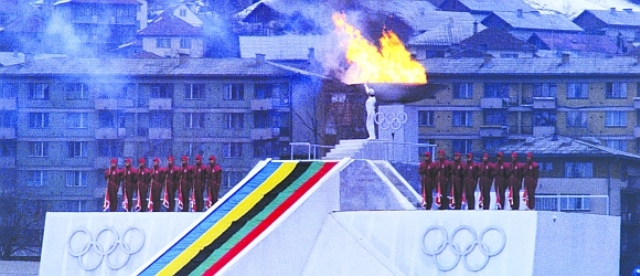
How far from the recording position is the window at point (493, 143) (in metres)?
83.4

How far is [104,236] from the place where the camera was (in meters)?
39.2

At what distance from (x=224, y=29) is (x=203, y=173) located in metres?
59.4

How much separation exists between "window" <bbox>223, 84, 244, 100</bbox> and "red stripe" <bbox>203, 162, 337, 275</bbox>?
42.5m

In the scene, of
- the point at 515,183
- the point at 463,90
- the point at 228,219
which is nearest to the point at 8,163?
the point at 463,90

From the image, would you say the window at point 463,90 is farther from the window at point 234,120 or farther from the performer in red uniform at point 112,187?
the performer in red uniform at point 112,187

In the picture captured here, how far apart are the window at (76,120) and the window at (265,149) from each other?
7080mm

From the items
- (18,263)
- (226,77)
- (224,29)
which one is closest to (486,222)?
(18,263)

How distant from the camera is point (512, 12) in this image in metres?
116

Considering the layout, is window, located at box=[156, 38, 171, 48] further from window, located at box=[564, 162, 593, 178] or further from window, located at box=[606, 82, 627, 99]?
window, located at box=[564, 162, 593, 178]

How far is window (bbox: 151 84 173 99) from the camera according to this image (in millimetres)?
81188

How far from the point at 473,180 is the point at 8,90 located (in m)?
47.6

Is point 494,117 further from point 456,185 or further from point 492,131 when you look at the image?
point 456,185

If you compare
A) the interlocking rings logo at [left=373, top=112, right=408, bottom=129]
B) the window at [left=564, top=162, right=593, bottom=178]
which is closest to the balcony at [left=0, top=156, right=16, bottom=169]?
the window at [left=564, top=162, right=593, bottom=178]

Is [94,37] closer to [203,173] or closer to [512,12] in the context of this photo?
[512,12]
